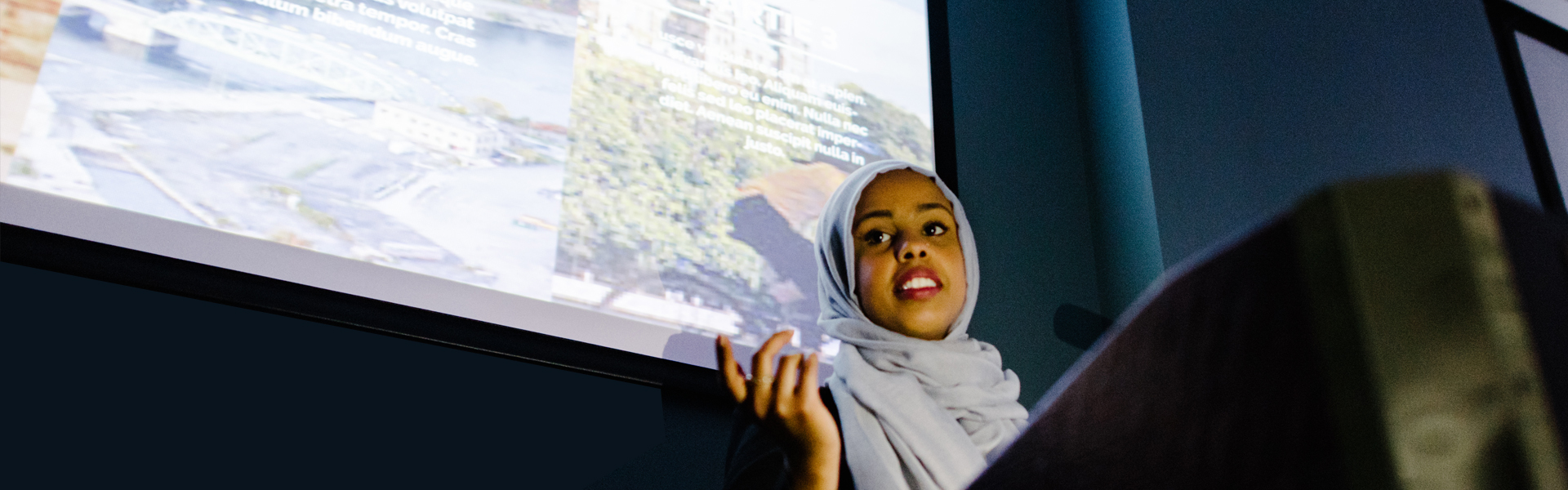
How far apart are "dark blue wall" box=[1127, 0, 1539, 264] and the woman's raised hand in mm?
1119

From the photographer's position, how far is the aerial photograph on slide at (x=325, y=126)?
1312mm

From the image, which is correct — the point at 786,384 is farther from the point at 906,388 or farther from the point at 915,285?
the point at 915,285

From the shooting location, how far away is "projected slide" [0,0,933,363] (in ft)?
4.38

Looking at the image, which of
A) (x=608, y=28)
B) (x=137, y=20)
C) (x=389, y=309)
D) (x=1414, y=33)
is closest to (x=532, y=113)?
(x=608, y=28)

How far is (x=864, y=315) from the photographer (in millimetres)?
1533

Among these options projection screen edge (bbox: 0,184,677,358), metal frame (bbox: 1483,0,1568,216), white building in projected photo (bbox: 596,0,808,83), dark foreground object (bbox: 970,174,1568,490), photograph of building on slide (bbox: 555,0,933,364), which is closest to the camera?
dark foreground object (bbox: 970,174,1568,490)

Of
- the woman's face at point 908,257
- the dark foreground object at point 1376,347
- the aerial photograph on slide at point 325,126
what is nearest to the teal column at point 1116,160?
the woman's face at point 908,257

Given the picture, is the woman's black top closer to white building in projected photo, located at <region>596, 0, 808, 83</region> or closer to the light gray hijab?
the light gray hijab

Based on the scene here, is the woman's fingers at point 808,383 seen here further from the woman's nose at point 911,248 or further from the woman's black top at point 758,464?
the woman's nose at point 911,248

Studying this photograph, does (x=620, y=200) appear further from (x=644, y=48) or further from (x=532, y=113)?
(x=644, y=48)

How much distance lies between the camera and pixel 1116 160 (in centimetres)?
224

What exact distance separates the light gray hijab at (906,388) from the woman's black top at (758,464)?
0.21 feet

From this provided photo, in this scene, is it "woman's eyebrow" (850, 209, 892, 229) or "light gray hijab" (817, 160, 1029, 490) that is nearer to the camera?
"light gray hijab" (817, 160, 1029, 490)

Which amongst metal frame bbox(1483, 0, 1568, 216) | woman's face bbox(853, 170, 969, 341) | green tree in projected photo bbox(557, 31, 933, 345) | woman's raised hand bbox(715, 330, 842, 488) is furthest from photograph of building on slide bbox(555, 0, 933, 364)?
metal frame bbox(1483, 0, 1568, 216)
